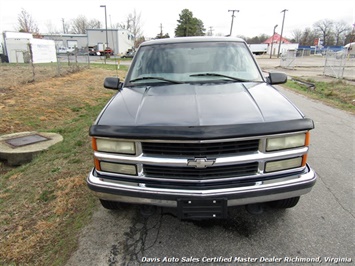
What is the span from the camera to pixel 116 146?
214 centimetres

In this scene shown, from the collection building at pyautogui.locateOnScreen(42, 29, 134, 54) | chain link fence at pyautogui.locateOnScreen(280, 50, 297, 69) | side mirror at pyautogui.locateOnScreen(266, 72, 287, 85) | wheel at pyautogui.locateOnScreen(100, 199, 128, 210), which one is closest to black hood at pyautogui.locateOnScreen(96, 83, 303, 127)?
side mirror at pyautogui.locateOnScreen(266, 72, 287, 85)

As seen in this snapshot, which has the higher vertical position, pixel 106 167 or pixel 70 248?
pixel 106 167

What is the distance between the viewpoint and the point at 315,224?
259 cm

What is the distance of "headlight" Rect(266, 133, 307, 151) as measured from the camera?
2.09 meters

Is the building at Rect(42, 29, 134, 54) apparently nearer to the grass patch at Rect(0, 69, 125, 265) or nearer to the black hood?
the grass patch at Rect(0, 69, 125, 265)

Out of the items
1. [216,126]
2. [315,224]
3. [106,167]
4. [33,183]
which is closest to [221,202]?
[216,126]

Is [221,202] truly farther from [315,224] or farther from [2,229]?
[2,229]

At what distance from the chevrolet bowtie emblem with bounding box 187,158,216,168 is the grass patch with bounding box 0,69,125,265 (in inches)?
54.3

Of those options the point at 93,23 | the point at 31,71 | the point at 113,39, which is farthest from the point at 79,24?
the point at 31,71

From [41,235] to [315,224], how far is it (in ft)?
9.20

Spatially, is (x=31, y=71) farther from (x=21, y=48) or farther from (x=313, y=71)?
(x=313, y=71)

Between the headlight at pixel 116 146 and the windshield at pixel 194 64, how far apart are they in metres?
1.22

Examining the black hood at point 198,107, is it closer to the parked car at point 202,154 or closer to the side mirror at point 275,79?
the parked car at point 202,154

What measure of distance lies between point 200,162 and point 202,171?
0.35 ft
